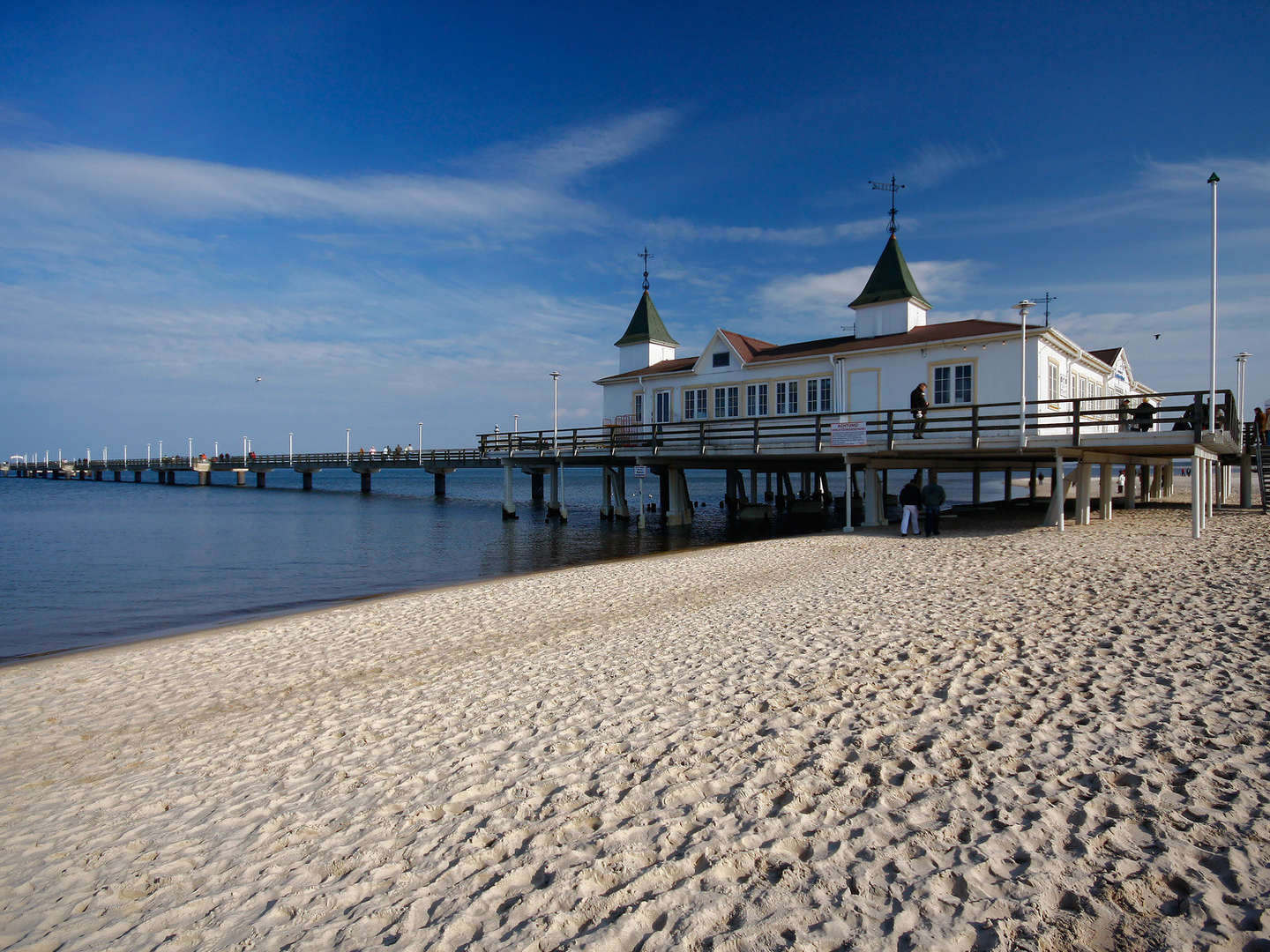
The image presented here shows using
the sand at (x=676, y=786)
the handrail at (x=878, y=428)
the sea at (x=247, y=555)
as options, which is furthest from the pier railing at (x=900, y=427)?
the sand at (x=676, y=786)

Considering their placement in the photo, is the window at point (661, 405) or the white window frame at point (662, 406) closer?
the white window frame at point (662, 406)

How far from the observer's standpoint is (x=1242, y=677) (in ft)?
21.0

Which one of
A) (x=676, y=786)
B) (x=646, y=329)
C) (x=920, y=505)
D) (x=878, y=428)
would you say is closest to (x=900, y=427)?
(x=878, y=428)

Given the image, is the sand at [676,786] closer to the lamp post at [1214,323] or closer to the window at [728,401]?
the lamp post at [1214,323]

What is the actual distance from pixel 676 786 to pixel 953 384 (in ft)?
68.9

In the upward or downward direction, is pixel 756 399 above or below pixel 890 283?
below

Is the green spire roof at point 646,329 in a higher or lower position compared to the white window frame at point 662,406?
higher

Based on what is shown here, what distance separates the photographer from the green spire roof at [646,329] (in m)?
34.0

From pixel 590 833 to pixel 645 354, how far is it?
1209 inches

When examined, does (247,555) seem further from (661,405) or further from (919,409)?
(919,409)

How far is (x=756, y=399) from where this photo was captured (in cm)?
2773

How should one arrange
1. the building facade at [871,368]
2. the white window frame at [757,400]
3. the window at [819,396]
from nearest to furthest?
1. the building facade at [871,368]
2. the window at [819,396]
3. the white window frame at [757,400]

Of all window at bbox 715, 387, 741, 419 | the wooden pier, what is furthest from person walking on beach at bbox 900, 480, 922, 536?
window at bbox 715, 387, 741, 419

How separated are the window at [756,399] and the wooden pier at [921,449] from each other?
0.53 meters
